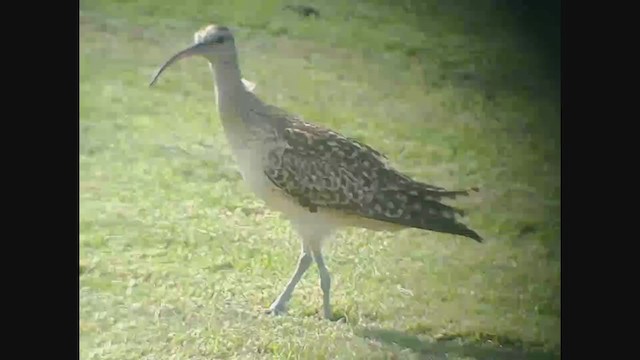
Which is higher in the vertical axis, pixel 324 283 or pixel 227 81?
pixel 227 81

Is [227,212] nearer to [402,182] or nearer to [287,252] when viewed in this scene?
[287,252]

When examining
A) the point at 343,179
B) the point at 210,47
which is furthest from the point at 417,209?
the point at 210,47

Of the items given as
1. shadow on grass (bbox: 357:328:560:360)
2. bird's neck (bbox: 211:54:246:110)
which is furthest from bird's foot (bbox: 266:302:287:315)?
bird's neck (bbox: 211:54:246:110)

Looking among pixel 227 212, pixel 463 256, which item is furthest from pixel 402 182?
pixel 227 212

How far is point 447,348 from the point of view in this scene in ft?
9.09

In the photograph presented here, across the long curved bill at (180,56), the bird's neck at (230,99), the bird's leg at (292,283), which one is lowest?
the bird's leg at (292,283)

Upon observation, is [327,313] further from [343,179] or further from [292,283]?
[343,179]

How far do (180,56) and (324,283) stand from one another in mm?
743

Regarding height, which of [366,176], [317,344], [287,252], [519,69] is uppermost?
[519,69]

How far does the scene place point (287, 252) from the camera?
2.69m

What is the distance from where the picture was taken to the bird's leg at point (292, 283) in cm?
267

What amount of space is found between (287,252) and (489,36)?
2.92 feet

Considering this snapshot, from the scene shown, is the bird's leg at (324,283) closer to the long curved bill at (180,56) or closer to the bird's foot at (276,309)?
the bird's foot at (276,309)

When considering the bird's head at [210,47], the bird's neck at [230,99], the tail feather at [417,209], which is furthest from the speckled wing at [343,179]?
the bird's head at [210,47]
